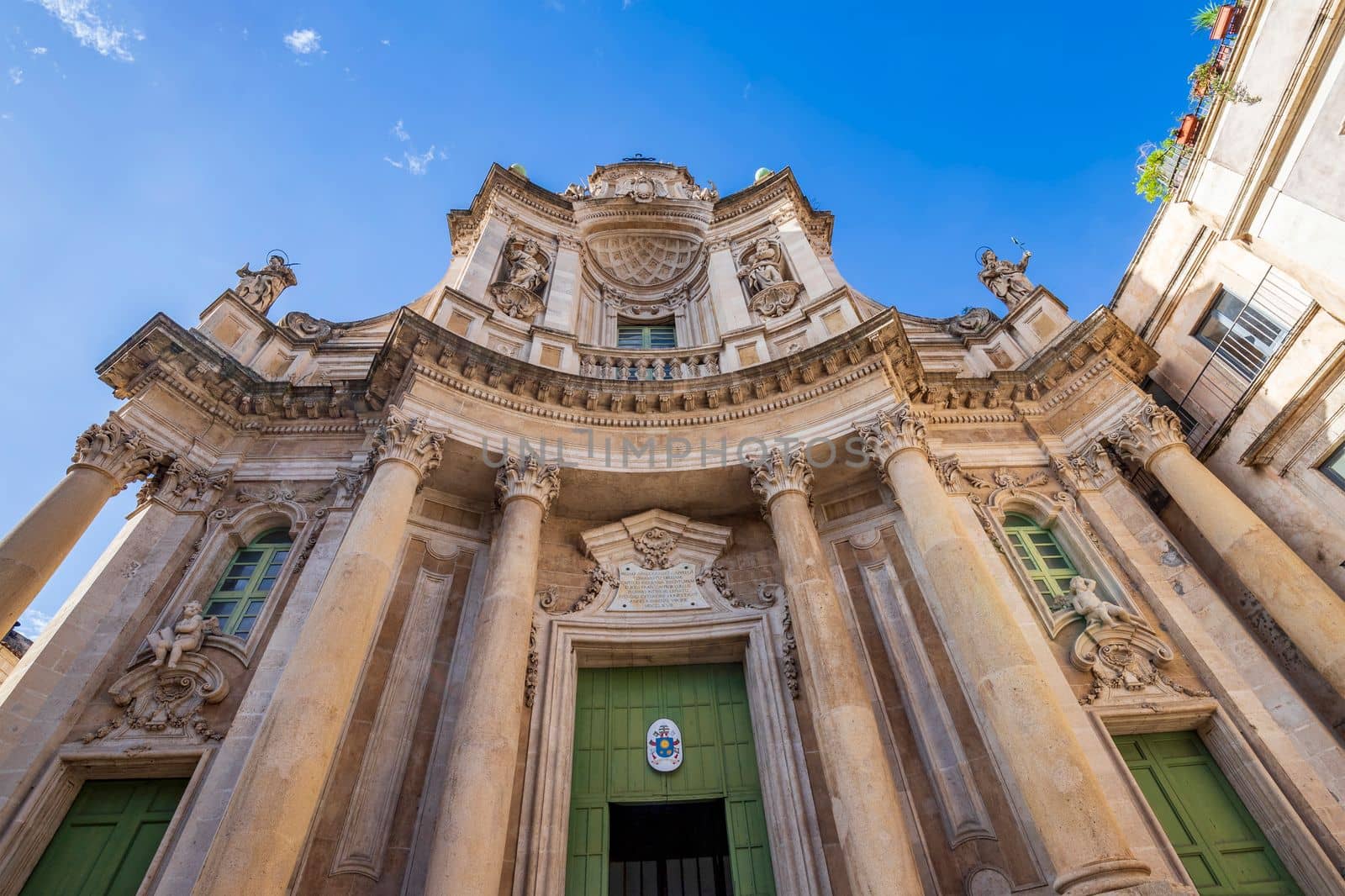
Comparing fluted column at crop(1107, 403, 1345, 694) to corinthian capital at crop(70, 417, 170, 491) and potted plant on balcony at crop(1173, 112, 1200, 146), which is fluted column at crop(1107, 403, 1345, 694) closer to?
potted plant on balcony at crop(1173, 112, 1200, 146)

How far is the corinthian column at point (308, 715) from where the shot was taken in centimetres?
606

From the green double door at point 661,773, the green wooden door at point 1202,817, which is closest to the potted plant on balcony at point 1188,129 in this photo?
the green wooden door at point 1202,817

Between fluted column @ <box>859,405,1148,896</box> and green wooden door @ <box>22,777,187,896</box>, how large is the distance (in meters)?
9.90

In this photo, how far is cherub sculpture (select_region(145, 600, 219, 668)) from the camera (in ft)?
Answer: 29.9

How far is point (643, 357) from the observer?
45.0 feet

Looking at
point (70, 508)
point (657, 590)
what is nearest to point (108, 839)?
point (70, 508)

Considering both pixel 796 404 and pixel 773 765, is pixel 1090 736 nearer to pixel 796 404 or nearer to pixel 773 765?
pixel 773 765

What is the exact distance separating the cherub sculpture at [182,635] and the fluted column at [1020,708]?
33.2 ft

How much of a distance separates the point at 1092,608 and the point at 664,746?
6.59m

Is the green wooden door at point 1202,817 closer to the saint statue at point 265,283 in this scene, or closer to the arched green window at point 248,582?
the arched green window at point 248,582

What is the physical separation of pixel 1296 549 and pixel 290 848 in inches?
529

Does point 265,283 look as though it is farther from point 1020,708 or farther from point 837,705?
point 1020,708

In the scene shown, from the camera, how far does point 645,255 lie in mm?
19922

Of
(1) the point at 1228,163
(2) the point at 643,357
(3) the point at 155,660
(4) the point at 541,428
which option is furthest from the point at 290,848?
(1) the point at 1228,163
